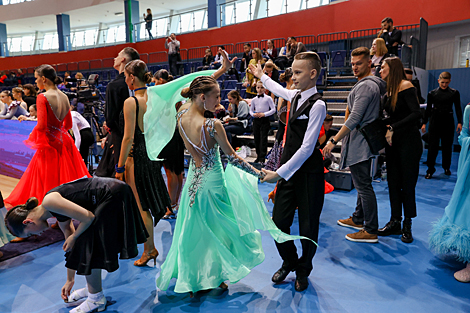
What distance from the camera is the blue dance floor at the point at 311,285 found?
95.3 inches

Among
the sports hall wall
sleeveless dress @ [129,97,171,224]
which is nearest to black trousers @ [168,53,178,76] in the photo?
the sports hall wall

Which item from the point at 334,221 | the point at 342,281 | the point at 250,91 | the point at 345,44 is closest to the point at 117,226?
the point at 342,281

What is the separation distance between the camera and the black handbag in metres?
3.36

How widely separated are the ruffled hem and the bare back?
13.0 ft

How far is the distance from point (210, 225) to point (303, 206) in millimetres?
711

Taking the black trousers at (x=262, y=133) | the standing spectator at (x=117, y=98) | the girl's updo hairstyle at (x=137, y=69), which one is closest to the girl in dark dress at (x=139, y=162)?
the girl's updo hairstyle at (x=137, y=69)

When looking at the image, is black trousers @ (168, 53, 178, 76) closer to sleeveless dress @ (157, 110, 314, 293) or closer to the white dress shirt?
sleeveless dress @ (157, 110, 314, 293)

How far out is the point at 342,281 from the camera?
9.09ft

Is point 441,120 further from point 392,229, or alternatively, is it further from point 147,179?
point 147,179

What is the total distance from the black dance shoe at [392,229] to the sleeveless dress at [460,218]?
71 cm

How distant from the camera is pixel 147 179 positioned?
3.03 m

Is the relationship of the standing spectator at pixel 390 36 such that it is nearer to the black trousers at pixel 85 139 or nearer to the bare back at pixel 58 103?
the black trousers at pixel 85 139

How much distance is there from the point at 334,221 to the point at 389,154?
109cm

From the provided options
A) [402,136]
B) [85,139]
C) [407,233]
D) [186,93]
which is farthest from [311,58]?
[85,139]
